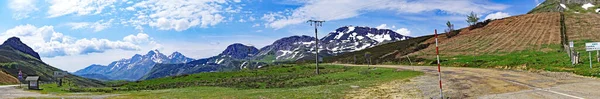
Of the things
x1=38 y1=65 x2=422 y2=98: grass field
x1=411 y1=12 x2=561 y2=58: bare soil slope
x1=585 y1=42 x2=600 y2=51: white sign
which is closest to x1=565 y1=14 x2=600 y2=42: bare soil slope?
x1=411 y1=12 x2=561 y2=58: bare soil slope

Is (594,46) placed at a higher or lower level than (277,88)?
higher

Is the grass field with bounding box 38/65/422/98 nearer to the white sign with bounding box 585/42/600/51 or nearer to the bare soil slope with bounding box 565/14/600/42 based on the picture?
the white sign with bounding box 585/42/600/51

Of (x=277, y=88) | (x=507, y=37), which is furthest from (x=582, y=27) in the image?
(x=277, y=88)

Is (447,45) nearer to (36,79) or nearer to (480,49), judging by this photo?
(480,49)

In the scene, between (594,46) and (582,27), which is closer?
(594,46)

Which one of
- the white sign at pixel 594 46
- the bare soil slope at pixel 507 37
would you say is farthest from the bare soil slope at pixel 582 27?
the white sign at pixel 594 46

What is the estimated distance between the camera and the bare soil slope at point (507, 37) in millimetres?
84125

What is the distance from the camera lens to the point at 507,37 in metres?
100

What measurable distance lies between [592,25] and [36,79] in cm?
10187

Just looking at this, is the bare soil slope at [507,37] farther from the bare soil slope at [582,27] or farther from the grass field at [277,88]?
the grass field at [277,88]

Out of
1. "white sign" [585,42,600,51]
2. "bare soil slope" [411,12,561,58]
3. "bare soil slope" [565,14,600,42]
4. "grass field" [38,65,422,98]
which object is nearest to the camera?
"grass field" [38,65,422,98]

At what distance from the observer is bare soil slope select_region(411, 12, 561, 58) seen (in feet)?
276

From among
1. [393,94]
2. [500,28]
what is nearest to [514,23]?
[500,28]

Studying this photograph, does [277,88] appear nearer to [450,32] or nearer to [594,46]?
[594,46]
